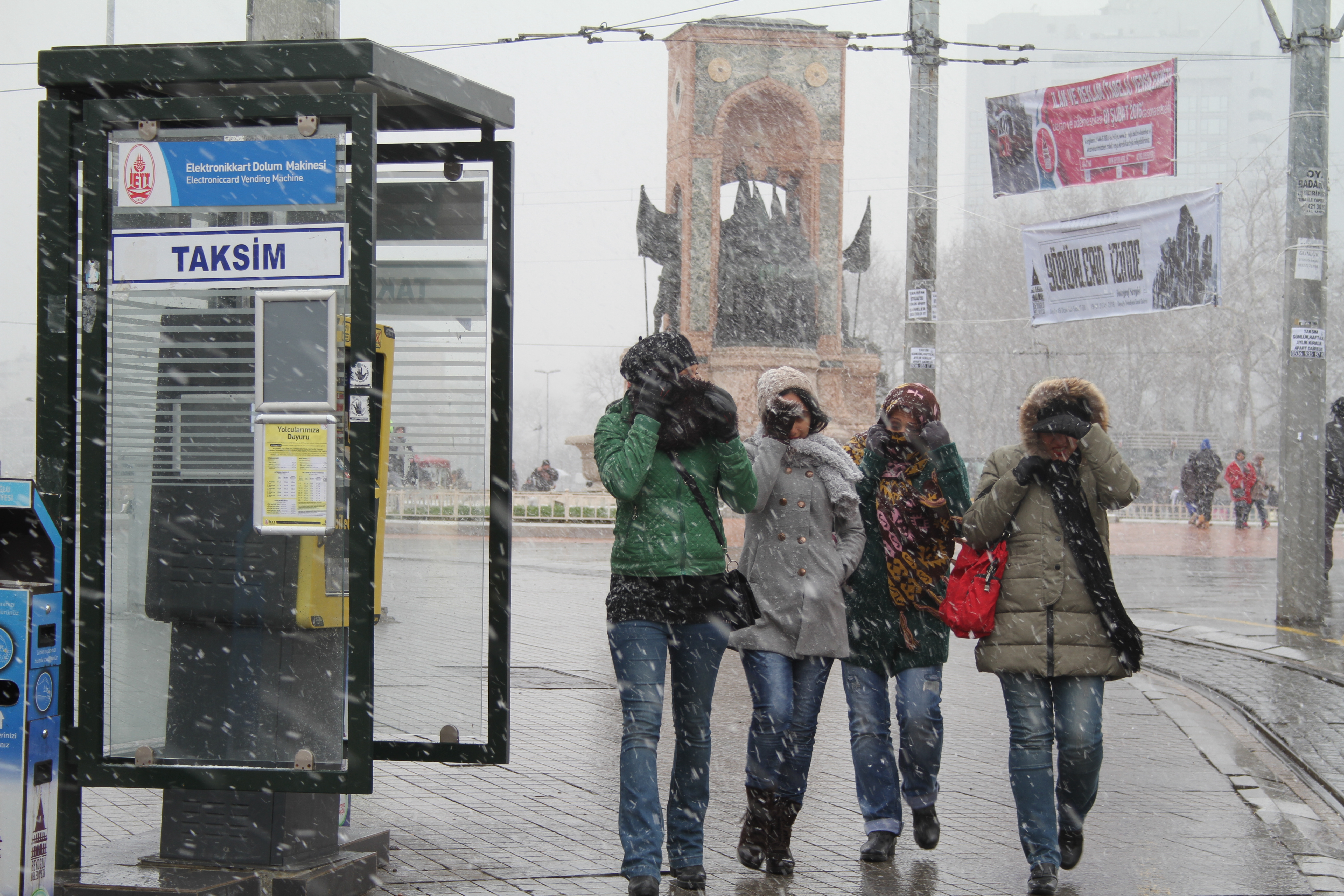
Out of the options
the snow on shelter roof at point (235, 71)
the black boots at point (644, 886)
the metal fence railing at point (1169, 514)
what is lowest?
the metal fence railing at point (1169, 514)

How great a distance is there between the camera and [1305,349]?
11852 mm

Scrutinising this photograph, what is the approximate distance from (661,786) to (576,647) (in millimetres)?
4603

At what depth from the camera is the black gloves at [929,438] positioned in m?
5.35

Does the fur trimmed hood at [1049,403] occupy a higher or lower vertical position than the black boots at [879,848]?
higher

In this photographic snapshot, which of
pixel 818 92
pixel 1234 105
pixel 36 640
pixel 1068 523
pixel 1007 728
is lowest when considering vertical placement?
pixel 1007 728

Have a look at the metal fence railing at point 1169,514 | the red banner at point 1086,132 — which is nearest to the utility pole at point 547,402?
the metal fence railing at point 1169,514

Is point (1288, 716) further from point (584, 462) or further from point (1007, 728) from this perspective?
point (584, 462)

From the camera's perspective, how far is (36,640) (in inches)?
164

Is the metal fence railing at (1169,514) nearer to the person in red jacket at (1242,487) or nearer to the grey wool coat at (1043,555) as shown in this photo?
the person in red jacket at (1242,487)

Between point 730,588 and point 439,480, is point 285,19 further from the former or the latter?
point 730,588

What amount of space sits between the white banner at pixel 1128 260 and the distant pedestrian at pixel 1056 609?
360 inches

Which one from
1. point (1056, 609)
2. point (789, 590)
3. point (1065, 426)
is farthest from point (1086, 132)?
point (789, 590)

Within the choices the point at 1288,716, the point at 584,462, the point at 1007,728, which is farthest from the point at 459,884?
the point at 584,462

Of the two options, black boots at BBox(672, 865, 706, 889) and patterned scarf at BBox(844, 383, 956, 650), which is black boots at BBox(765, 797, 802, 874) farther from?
patterned scarf at BBox(844, 383, 956, 650)
